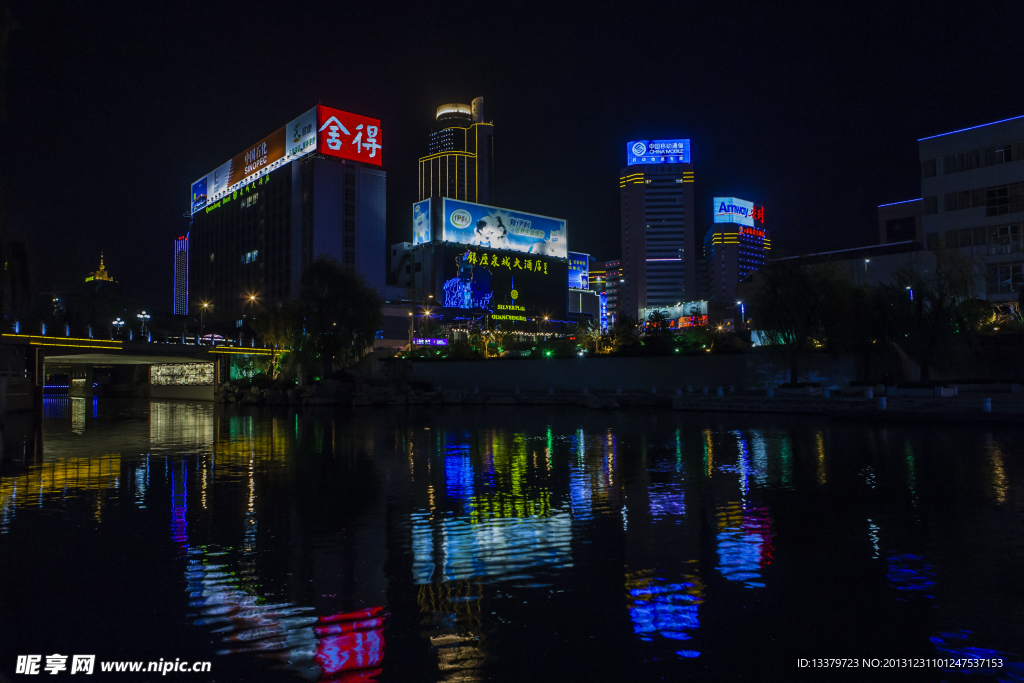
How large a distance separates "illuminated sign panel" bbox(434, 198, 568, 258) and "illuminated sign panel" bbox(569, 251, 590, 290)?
1460 centimetres

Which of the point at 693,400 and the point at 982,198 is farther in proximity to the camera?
the point at 982,198

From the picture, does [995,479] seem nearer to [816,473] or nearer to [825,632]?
[816,473]

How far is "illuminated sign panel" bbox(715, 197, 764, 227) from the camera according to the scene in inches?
6747

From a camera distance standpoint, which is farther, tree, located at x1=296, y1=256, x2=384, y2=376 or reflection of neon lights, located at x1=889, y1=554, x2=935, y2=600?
tree, located at x1=296, y1=256, x2=384, y2=376

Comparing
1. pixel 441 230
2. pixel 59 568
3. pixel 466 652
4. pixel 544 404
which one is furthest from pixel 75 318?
pixel 466 652

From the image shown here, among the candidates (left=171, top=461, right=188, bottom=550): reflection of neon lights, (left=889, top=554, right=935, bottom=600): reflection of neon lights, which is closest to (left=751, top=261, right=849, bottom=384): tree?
(left=889, top=554, right=935, bottom=600): reflection of neon lights

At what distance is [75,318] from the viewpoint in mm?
78812

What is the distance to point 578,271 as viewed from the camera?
146 metres

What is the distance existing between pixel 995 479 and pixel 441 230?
340 ft

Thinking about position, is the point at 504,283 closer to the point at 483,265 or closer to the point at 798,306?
the point at 483,265

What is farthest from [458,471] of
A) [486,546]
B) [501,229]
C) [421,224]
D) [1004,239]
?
[501,229]

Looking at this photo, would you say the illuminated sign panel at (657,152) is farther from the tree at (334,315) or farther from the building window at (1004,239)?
the tree at (334,315)

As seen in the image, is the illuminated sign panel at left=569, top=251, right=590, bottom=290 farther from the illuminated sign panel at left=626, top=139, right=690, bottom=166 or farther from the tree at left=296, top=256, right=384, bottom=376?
the tree at left=296, top=256, right=384, bottom=376

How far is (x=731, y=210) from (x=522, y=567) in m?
179
